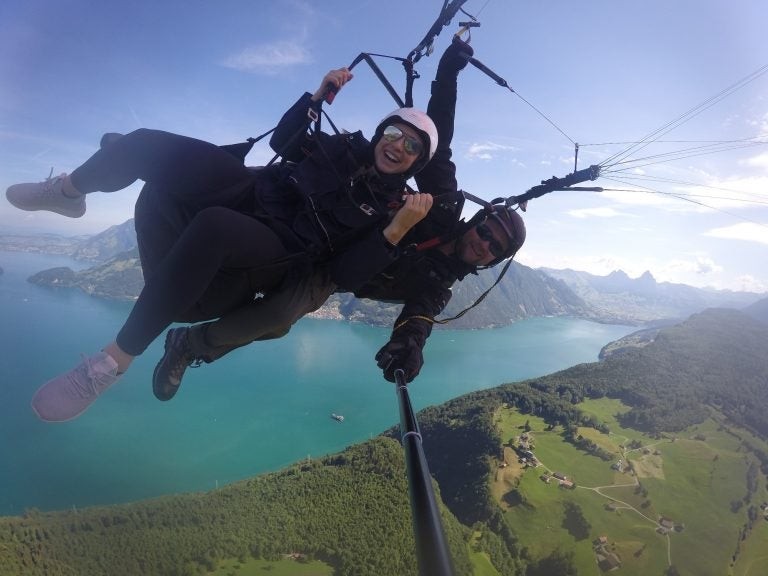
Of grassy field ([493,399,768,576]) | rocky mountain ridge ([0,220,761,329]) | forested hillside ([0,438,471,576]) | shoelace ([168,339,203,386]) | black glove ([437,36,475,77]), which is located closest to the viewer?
shoelace ([168,339,203,386])

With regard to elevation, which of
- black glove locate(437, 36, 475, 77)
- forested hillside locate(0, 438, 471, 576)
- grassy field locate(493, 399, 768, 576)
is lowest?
grassy field locate(493, 399, 768, 576)

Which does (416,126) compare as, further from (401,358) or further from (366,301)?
(366,301)

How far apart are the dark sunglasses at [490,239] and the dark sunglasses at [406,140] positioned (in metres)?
0.54

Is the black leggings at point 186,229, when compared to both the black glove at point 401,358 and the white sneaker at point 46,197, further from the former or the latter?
the black glove at point 401,358

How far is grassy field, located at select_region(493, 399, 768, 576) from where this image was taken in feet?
101

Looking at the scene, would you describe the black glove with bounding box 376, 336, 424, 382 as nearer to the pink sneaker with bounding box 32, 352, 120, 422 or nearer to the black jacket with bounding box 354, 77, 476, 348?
the black jacket with bounding box 354, 77, 476, 348

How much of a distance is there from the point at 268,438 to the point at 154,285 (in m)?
39.8

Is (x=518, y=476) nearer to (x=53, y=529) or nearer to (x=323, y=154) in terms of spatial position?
(x=53, y=529)

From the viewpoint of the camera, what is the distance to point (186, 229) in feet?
5.38

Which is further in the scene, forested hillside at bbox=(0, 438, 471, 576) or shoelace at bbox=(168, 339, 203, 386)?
forested hillside at bbox=(0, 438, 471, 576)

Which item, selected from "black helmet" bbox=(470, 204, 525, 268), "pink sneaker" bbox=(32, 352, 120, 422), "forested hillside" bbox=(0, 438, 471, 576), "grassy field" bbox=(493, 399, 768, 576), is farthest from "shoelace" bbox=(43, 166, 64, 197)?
"grassy field" bbox=(493, 399, 768, 576)

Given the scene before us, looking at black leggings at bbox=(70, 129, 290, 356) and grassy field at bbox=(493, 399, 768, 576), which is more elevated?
black leggings at bbox=(70, 129, 290, 356)

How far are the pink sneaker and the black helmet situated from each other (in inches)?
78.3

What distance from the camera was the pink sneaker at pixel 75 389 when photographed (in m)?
1.77
